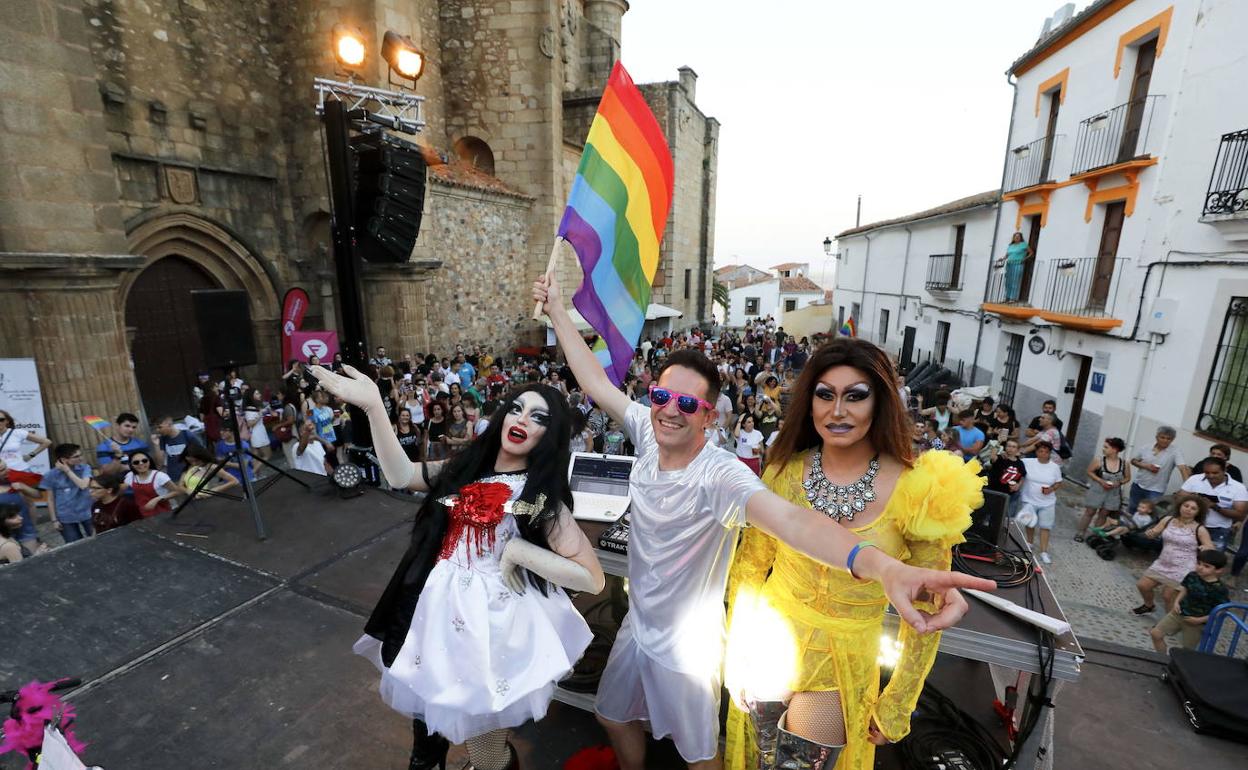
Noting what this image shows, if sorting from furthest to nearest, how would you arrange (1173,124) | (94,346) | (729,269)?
(729,269) < (1173,124) < (94,346)

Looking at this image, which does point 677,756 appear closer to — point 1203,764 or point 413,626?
point 413,626

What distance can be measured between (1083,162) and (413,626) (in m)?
13.5

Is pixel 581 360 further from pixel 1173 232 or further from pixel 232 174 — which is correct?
pixel 232 174

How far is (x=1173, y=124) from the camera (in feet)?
25.9

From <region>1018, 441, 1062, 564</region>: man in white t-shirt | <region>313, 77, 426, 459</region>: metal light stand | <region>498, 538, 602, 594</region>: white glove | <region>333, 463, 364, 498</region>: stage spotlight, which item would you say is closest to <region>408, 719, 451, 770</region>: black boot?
<region>498, 538, 602, 594</region>: white glove

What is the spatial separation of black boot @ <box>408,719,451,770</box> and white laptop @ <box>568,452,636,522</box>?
1198 mm

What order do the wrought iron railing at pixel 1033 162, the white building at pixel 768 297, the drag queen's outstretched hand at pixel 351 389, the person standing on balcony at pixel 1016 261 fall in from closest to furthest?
1. the drag queen's outstretched hand at pixel 351 389
2. the wrought iron railing at pixel 1033 162
3. the person standing on balcony at pixel 1016 261
4. the white building at pixel 768 297

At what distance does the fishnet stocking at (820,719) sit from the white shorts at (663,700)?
30 centimetres

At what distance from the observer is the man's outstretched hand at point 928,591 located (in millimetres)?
1323

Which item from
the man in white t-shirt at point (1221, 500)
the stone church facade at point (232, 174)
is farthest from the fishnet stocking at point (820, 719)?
the stone church facade at point (232, 174)

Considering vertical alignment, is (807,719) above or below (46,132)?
below

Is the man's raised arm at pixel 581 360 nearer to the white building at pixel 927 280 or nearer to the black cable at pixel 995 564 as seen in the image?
the black cable at pixel 995 564

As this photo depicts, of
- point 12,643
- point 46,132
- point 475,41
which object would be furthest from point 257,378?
point 475,41

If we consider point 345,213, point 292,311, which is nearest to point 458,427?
point 345,213
